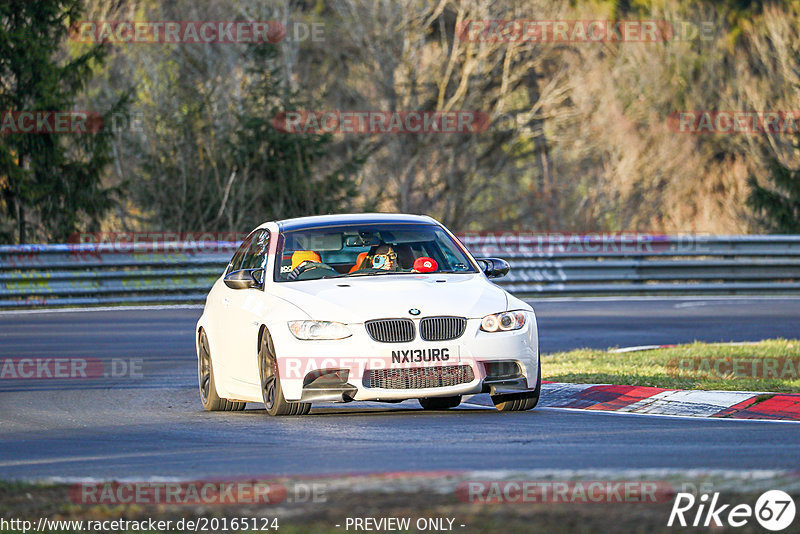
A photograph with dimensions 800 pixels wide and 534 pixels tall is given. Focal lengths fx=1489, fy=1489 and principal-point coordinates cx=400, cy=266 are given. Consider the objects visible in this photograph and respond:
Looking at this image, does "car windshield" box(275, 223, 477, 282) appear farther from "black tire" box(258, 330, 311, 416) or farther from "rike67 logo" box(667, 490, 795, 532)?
"rike67 logo" box(667, 490, 795, 532)

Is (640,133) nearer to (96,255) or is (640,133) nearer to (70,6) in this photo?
(70,6)

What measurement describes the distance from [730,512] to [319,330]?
495 centimetres

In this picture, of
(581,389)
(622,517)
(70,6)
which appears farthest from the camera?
(70,6)

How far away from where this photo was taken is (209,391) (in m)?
12.6

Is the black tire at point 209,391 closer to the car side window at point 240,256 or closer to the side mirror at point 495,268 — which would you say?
the car side window at point 240,256

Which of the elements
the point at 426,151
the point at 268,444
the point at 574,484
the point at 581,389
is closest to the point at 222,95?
the point at 426,151

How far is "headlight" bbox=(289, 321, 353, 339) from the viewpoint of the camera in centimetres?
1084

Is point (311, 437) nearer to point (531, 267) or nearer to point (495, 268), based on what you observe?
point (495, 268)

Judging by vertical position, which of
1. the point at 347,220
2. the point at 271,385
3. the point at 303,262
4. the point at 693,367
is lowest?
the point at 693,367

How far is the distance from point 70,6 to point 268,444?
25.5 meters

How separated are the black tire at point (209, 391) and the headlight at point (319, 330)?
1737 mm

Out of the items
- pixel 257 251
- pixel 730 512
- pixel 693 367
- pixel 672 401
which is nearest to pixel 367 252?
pixel 257 251

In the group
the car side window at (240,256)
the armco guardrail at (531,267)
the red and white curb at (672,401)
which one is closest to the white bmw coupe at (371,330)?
the car side window at (240,256)

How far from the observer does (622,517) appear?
630 centimetres
